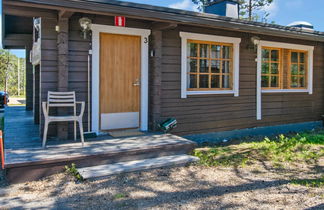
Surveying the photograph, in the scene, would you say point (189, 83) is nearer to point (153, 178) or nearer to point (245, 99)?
point (245, 99)

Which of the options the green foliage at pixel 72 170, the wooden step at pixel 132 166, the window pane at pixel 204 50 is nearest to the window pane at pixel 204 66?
the window pane at pixel 204 50

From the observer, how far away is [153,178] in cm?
378

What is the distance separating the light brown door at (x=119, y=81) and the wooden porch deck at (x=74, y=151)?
0.48 meters

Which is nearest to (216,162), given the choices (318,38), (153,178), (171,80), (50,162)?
(153,178)

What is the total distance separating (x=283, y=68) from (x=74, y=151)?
18.9 feet

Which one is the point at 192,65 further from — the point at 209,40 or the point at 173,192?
the point at 173,192

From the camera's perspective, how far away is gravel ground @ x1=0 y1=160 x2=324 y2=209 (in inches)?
118

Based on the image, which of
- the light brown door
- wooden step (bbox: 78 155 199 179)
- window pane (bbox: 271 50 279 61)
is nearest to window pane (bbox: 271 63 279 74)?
window pane (bbox: 271 50 279 61)

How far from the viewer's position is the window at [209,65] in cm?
617

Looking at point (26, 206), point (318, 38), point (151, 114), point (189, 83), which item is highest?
point (318, 38)

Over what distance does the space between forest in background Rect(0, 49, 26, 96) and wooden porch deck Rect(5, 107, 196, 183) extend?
1792 centimetres

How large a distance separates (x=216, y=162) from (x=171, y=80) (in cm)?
195

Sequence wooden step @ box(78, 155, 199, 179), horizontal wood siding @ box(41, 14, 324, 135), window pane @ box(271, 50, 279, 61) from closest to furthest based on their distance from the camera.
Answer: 1. wooden step @ box(78, 155, 199, 179)
2. horizontal wood siding @ box(41, 14, 324, 135)
3. window pane @ box(271, 50, 279, 61)

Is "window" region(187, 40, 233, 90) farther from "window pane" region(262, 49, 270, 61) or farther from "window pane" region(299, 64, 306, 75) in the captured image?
"window pane" region(299, 64, 306, 75)
